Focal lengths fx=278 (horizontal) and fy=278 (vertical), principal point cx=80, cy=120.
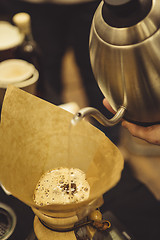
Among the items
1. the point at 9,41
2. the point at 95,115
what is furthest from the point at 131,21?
the point at 9,41

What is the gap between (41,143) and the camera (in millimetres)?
817

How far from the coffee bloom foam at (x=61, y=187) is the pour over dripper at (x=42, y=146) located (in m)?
0.02

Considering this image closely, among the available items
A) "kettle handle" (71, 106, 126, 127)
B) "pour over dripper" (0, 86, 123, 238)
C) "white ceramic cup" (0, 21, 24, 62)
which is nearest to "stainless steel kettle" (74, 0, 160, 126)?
"kettle handle" (71, 106, 126, 127)

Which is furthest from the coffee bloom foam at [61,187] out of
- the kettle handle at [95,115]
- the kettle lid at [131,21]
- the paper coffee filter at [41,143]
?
the kettle lid at [131,21]

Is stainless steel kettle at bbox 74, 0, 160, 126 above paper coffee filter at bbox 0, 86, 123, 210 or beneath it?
above

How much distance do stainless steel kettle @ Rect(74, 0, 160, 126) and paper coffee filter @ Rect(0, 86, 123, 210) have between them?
111 millimetres

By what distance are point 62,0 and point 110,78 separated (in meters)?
1.24

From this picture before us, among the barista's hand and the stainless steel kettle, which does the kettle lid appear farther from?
the barista's hand

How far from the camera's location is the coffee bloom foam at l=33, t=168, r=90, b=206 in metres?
0.75

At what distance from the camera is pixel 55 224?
0.70m

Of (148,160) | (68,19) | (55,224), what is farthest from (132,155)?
(55,224)

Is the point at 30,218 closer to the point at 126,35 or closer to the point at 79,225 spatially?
the point at 79,225

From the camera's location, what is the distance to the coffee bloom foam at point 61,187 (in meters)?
0.75

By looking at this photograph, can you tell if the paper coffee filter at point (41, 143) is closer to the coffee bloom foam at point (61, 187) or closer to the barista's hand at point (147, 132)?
the coffee bloom foam at point (61, 187)
